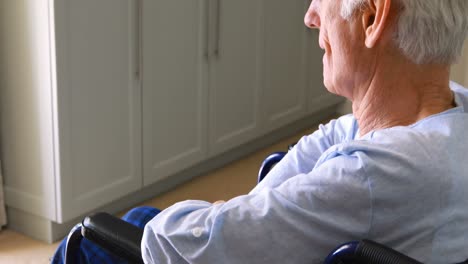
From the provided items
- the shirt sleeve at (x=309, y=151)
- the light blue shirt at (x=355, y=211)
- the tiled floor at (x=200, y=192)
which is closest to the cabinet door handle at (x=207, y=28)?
the tiled floor at (x=200, y=192)

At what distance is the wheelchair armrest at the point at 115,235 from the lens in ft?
4.00

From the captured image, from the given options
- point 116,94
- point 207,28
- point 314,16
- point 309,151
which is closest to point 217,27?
point 207,28

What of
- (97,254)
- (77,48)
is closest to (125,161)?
(77,48)

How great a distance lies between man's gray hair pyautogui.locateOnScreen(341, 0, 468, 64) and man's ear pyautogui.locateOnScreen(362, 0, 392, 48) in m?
0.01

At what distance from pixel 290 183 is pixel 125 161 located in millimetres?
1895

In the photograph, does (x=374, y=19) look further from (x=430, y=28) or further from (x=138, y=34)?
(x=138, y=34)

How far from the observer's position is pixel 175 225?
1127 mm

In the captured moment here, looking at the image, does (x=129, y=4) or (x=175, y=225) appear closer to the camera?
(x=175, y=225)

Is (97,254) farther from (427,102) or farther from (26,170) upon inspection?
(26,170)

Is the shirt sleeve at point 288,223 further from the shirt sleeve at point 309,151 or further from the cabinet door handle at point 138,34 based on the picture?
the cabinet door handle at point 138,34

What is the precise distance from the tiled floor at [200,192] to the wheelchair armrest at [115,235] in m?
1.44

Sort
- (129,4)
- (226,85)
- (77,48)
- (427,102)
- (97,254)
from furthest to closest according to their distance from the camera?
(226,85)
(129,4)
(77,48)
(97,254)
(427,102)

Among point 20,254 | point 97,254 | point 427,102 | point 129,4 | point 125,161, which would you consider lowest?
point 20,254

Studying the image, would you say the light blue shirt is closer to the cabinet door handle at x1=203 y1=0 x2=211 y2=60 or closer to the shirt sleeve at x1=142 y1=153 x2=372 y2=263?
the shirt sleeve at x1=142 y1=153 x2=372 y2=263
